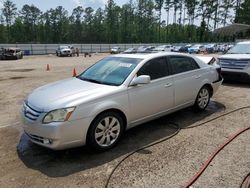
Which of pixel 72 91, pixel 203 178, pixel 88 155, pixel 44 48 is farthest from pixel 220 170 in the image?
pixel 44 48

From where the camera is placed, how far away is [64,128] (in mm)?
3912

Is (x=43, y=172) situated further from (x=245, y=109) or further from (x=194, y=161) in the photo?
(x=245, y=109)

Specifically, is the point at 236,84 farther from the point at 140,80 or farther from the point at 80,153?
the point at 80,153

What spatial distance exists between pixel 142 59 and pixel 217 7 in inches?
3246

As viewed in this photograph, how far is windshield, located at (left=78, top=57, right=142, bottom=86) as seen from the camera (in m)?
4.87

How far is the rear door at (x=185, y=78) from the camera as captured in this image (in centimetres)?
→ 560

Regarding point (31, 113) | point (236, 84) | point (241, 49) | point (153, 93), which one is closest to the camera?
point (31, 113)

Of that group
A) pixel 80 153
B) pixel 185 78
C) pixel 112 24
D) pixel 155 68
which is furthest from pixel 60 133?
pixel 112 24

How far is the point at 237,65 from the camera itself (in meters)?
Answer: 9.96

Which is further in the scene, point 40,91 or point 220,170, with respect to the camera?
point 40,91

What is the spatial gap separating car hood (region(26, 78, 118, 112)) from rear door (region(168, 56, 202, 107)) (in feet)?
5.30

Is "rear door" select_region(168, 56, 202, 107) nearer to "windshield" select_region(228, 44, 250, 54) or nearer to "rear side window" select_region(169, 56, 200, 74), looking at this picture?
"rear side window" select_region(169, 56, 200, 74)

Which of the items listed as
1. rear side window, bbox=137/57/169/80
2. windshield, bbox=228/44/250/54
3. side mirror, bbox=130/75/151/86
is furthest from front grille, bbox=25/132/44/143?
windshield, bbox=228/44/250/54

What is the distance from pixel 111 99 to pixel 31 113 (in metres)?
1.27
